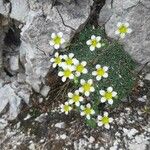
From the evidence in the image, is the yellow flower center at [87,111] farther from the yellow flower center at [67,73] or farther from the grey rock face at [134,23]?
the grey rock face at [134,23]

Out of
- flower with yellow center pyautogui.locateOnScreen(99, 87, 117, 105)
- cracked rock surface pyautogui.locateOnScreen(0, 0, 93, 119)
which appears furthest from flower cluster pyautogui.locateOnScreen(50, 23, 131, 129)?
cracked rock surface pyautogui.locateOnScreen(0, 0, 93, 119)

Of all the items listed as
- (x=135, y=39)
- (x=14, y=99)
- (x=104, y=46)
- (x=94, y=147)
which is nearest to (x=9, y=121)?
(x=14, y=99)

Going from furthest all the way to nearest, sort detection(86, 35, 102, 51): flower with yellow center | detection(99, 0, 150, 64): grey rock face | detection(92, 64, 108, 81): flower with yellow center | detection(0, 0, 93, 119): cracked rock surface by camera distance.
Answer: detection(0, 0, 93, 119): cracked rock surface, detection(99, 0, 150, 64): grey rock face, detection(86, 35, 102, 51): flower with yellow center, detection(92, 64, 108, 81): flower with yellow center

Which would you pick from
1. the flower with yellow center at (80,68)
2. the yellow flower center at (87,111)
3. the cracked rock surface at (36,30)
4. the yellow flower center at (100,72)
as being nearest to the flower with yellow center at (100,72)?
the yellow flower center at (100,72)

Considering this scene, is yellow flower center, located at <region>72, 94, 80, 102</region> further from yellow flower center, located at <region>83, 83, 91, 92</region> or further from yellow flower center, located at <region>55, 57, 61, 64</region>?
yellow flower center, located at <region>55, 57, 61, 64</region>

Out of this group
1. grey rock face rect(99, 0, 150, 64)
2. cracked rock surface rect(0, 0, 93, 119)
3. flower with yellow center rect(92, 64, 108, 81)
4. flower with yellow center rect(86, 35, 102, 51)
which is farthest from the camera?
cracked rock surface rect(0, 0, 93, 119)

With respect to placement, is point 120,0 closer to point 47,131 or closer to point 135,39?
point 135,39

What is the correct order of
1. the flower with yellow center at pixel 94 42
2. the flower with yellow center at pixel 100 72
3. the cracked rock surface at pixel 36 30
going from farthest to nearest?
1. the cracked rock surface at pixel 36 30
2. the flower with yellow center at pixel 94 42
3. the flower with yellow center at pixel 100 72
